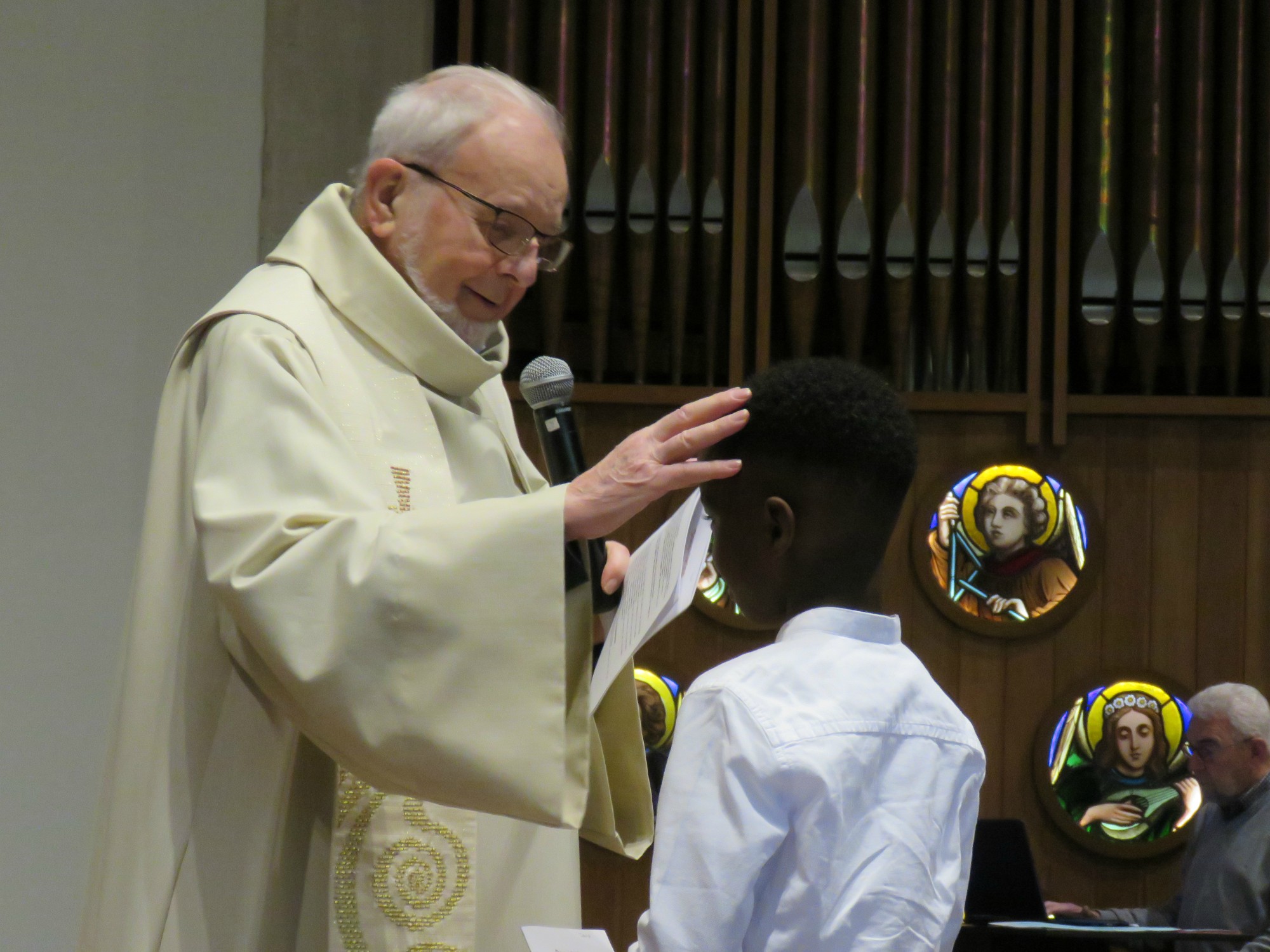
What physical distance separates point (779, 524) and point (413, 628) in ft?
1.47

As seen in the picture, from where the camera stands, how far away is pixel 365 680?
1658mm

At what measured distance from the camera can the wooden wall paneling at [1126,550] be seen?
4531 millimetres

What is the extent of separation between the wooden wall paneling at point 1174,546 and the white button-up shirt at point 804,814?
336cm

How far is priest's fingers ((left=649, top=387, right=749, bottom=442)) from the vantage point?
1.53 m

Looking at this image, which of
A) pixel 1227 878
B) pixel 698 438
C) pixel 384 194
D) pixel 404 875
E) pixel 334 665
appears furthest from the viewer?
pixel 1227 878

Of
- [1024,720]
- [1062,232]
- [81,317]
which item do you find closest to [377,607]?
[81,317]

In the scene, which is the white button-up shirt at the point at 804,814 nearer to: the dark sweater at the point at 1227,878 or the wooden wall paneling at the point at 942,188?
the dark sweater at the point at 1227,878

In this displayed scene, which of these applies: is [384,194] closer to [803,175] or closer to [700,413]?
[700,413]

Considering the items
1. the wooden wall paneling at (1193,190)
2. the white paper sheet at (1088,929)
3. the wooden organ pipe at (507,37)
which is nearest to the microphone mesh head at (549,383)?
the white paper sheet at (1088,929)

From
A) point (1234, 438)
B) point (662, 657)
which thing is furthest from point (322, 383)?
point (1234, 438)

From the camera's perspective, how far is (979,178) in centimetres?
455

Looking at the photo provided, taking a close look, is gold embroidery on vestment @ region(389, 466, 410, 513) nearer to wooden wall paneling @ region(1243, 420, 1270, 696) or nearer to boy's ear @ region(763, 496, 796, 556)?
boy's ear @ region(763, 496, 796, 556)

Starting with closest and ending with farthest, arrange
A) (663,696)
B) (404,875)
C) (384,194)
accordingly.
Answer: (404,875), (384,194), (663,696)

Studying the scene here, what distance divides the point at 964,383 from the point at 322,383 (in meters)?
3.06
